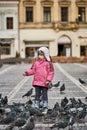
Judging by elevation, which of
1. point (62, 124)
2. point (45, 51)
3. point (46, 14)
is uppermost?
point (45, 51)

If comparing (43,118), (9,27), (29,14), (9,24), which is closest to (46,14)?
(29,14)

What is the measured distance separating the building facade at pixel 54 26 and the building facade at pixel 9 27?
827 millimetres

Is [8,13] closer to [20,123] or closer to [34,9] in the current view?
[34,9]

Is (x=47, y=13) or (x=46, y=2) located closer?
(x=47, y=13)

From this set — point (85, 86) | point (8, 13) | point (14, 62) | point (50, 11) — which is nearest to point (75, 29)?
point (50, 11)

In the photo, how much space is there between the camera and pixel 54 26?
7131cm

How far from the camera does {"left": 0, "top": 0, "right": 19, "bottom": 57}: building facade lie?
70312 millimetres

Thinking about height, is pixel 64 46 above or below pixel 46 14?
below

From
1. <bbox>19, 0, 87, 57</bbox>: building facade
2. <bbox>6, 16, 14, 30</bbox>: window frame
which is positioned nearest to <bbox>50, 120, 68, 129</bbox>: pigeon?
<bbox>19, 0, 87, 57</bbox>: building facade

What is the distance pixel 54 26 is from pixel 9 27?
5.96m

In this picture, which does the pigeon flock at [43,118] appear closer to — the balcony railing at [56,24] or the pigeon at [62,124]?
the pigeon at [62,124]

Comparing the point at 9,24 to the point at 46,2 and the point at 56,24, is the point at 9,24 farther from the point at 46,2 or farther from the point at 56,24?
the point at 56,24

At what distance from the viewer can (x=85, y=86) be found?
858 inches

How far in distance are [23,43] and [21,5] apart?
17.6 feet
